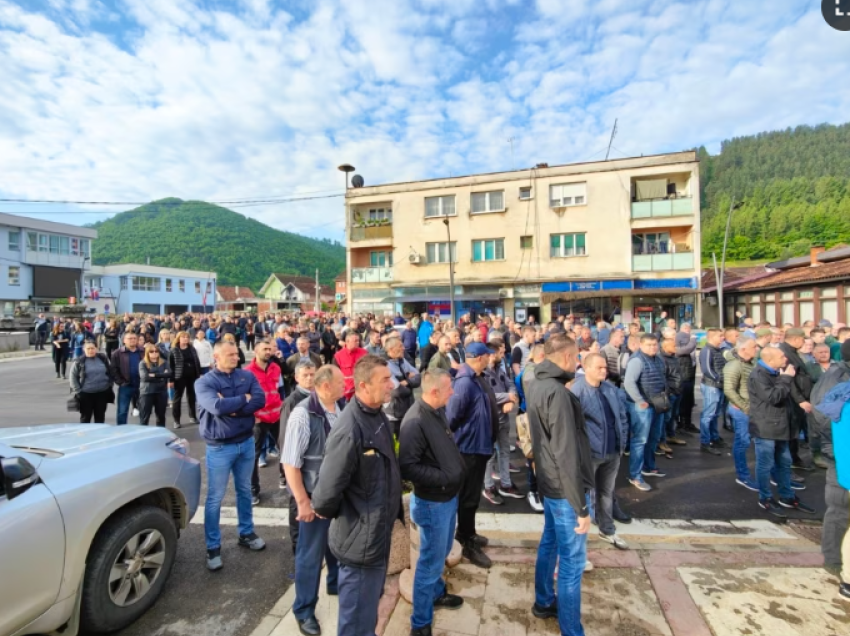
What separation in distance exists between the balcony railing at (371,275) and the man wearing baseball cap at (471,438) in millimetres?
23877

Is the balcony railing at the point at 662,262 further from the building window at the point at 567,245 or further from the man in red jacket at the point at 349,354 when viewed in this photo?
the man in red jacket at the point at 349,354

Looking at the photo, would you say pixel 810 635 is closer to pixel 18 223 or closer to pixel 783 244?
pixel 18 223

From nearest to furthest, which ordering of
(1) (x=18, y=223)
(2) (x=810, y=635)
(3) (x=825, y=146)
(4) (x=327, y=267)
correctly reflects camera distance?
(2) (x=810, y=635), (1) (x=18, y=223), (3) (x=825, y=146), (4) (x=327, y=267)

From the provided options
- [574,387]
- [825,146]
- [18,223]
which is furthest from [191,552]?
[825,146]

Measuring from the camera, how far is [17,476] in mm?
2354

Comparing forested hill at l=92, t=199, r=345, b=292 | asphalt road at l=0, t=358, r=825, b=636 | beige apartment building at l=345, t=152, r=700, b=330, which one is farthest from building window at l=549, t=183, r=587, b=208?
forested hill at l=92, t=199, r=345, b=292

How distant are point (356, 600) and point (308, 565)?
0.75 meters

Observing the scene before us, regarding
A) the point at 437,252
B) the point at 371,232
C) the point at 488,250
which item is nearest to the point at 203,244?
the point at 371,232

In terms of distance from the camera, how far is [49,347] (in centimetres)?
2347

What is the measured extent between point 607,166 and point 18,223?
4874 cm

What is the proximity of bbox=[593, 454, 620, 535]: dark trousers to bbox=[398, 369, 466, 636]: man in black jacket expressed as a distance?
1928mm

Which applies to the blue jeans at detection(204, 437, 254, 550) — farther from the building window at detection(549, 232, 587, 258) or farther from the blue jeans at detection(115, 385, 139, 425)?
the building window at detection(549, 232, 587, 258)

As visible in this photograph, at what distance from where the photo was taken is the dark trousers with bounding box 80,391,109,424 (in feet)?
21.5

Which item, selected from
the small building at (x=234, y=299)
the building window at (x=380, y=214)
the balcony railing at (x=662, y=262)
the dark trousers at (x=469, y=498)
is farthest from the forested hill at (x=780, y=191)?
the small building at (x=234, y=299)
